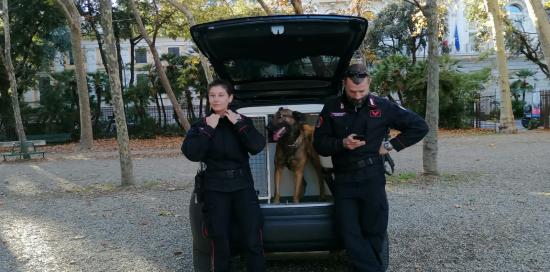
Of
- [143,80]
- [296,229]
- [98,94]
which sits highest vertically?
[143,80]

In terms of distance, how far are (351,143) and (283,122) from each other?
1.06 metres

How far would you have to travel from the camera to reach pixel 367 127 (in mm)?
3871

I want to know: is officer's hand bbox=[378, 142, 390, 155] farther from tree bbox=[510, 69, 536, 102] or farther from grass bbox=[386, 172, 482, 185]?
tree bbox=[510, 69, 536, 102]

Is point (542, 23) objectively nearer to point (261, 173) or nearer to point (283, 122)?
point (261, 173)

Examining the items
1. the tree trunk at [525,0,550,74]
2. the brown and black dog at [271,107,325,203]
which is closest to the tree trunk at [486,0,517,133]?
the tree trunk at [525,0,550,74]

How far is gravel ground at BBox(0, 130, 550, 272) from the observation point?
500 cm

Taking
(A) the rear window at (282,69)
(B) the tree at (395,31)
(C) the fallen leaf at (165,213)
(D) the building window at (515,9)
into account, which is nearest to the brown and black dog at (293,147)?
(A) the rear window at (282,69)

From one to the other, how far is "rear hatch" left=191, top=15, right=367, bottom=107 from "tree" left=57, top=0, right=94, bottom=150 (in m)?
13.8

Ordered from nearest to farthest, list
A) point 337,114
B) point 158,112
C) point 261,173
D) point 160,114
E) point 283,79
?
point 337,114
point 261,173
point 283,79
point 158,112
point 160,114

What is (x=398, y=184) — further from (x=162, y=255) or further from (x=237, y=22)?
(x=237, y=22)

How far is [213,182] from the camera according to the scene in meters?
3.88

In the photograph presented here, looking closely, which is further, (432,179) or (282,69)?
(432,179)

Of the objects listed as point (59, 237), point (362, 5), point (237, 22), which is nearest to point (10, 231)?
point (59, 237)

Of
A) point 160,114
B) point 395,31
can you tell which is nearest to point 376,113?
point 160,114
